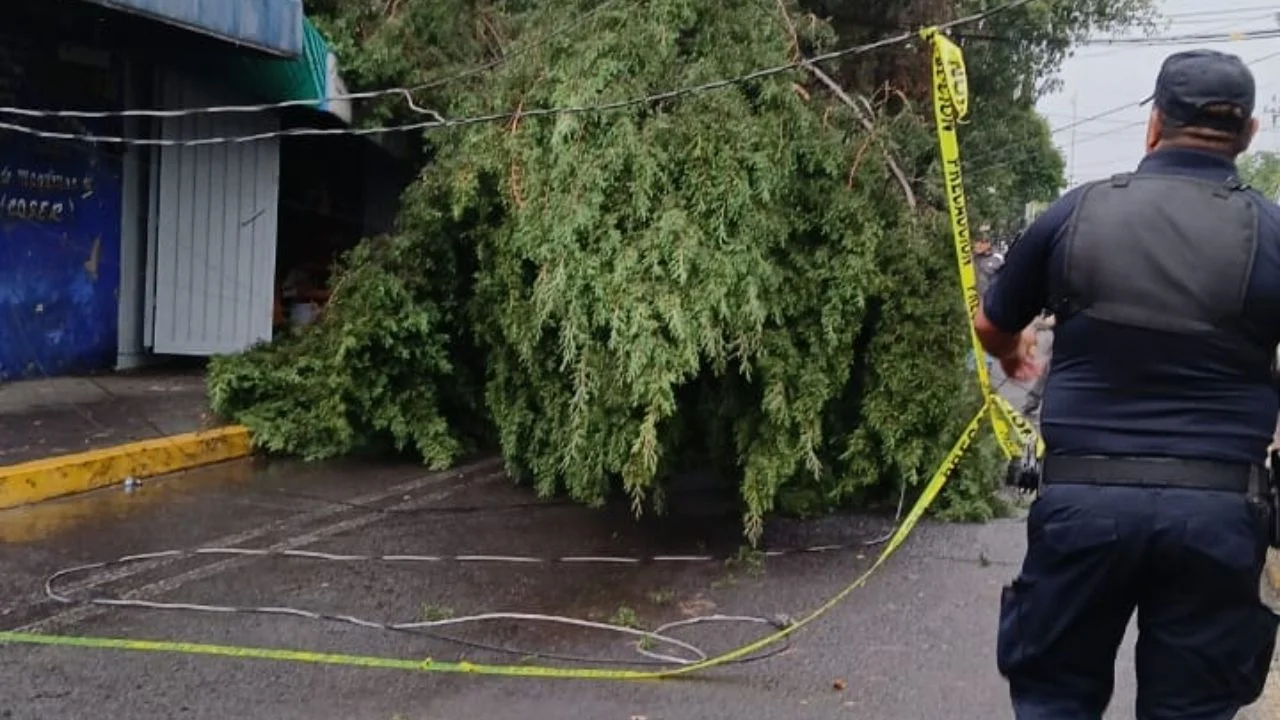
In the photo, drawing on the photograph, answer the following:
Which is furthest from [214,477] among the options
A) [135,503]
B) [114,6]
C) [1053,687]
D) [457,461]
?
[1053,687]

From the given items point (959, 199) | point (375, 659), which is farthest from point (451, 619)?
point (959, 199)

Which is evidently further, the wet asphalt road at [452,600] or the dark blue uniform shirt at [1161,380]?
the wet asphalt road at [452,600]

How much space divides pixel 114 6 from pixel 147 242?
3794 mm

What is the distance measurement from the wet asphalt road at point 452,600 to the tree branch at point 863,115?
6.31 ft

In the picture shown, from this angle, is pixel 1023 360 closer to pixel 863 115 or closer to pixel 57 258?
pixel 863 115

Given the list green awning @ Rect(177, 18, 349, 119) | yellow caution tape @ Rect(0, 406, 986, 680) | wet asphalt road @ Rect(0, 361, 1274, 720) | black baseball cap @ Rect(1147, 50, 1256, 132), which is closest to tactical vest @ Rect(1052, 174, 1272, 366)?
black baseball cap @ Rect(1147, 50, 1256, 132)

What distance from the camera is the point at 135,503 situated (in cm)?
737

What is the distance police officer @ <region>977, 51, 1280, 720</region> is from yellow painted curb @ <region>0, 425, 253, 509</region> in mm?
6218

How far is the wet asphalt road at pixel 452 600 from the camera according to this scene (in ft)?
14.4

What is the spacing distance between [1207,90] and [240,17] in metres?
7.97

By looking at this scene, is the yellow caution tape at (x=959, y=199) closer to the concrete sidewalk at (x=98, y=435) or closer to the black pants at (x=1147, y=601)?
the black pants at (x=1147, y=601)

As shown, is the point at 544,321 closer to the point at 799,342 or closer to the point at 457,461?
the point at 799,342

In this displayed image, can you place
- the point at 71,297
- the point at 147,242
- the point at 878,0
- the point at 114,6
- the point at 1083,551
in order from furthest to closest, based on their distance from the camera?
the point at 878,0, the point at 147,242, the point at 71,297, the point at 114,6, the point at 1083,551

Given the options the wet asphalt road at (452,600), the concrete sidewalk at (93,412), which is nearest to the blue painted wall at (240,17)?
the concrete sidewalk at (93,412)
